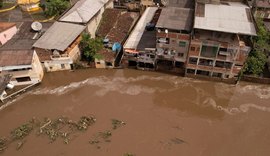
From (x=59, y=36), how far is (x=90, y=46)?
510 centimetres

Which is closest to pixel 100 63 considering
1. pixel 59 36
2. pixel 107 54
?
pixel 107 54

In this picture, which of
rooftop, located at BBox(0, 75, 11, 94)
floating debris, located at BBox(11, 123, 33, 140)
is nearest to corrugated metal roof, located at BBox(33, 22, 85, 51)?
rooftop, located at BBox(0, 75, 11, 94)

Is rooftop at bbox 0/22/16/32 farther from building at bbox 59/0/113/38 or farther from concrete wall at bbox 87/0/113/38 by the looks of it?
concrete wall at bbox 87/0/113/38

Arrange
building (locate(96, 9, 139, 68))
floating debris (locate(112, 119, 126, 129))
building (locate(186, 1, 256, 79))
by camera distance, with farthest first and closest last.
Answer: building (locate(96, 9, 139, 68))
building (locate(186, 1, 256, 79))
floating debris (locate(112, 119, 126, 129))

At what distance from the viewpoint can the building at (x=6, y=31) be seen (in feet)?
128

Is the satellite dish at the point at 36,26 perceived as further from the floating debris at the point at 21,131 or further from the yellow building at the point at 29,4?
the floating debris at the point at 21,131

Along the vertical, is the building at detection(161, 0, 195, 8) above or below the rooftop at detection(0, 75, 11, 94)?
above

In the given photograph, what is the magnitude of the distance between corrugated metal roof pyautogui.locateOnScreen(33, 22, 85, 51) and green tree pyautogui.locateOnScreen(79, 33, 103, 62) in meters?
1.46

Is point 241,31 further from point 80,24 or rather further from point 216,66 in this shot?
point 80,24

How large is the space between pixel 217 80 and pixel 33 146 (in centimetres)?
2621

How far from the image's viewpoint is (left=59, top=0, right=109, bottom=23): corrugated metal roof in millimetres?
40094

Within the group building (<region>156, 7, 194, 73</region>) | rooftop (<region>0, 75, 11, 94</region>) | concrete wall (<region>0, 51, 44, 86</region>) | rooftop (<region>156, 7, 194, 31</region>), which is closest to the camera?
rooftop (<region>0, 75, 11, 94</region>)

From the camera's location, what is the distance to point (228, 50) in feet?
102

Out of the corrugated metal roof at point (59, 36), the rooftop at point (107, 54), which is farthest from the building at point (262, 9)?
the corrugated metal roof at point (59, 36)
